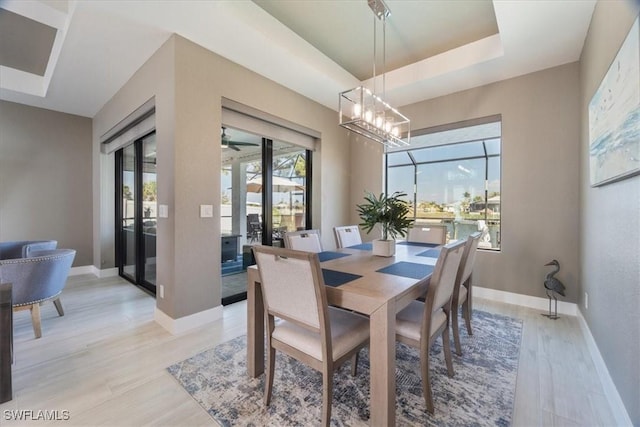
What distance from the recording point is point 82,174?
4680mm

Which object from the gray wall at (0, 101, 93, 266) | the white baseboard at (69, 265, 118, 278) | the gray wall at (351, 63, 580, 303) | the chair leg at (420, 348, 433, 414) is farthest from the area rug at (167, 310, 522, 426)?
the gray wall at (0, 101, 93, 266)

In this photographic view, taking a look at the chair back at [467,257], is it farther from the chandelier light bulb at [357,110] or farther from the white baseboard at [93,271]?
the white baseboard at [93,271]

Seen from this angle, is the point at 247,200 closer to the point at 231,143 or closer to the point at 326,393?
the point at 231,143

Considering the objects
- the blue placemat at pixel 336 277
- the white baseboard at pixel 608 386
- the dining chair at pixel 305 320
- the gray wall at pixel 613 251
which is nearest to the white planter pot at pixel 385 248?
the blue placemat at pixel 336 277

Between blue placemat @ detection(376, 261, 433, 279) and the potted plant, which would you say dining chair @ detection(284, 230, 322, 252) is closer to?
the potted plant

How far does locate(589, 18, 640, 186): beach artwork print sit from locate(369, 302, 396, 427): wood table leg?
1384 millimetres

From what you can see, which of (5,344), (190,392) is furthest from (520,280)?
(5,344)

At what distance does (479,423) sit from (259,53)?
3.52 meters

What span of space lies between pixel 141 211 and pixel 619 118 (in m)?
4.99

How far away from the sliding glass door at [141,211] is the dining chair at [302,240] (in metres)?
2.25

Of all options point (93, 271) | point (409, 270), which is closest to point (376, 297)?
point (409, 270)

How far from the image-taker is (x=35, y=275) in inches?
93.1

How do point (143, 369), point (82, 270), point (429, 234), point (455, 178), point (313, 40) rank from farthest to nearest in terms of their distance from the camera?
1. point (455, 178)
2. point (82, 270)
3. point (429, 234)
4. point (313, 40)
5. point (143, 369)

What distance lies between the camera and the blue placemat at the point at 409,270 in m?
1.75
